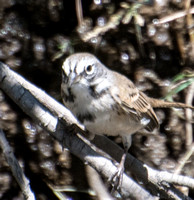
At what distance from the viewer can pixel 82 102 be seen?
2.94m

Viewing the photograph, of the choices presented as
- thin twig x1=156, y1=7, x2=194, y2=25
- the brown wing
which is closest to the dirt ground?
thin twig x1=156, y1=7, x2=194, y2=25

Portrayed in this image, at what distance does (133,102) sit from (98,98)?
509 millimetres

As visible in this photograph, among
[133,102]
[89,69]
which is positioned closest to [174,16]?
[133,102]

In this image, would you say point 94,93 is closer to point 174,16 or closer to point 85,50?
point 85,50

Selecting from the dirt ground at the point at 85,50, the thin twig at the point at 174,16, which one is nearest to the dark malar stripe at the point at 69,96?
Result: the dirt ground at the point at 85,50

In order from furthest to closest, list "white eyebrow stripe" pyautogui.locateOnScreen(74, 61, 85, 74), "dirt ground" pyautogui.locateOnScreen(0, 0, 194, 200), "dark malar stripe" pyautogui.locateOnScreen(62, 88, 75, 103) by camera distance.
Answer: "dirt ground" pyautogui.locateOnScreen(0, 0, 194, 200) → "dark malar stripe" pyautogui.locateOnScreen(62, 88, 75, 103) → "white eyebrow stripe" pyautogui.locateOnScreen(74, 61, 85, 74)

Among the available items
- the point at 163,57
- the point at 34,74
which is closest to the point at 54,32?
the point at 34,74

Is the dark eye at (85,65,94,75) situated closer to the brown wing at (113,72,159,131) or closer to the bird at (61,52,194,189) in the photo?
the bird at (61,52,194,189)

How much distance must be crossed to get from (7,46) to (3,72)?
3.60 ft

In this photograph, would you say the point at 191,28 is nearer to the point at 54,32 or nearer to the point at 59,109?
the point at 54,32

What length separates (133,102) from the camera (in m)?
3.38

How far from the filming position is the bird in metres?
2.84

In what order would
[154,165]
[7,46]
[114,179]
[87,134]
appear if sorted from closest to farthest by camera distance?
1. [114,179]
2. [87,134]
3. [7,46]
4. [154,165]

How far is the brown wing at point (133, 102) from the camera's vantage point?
3216mm
